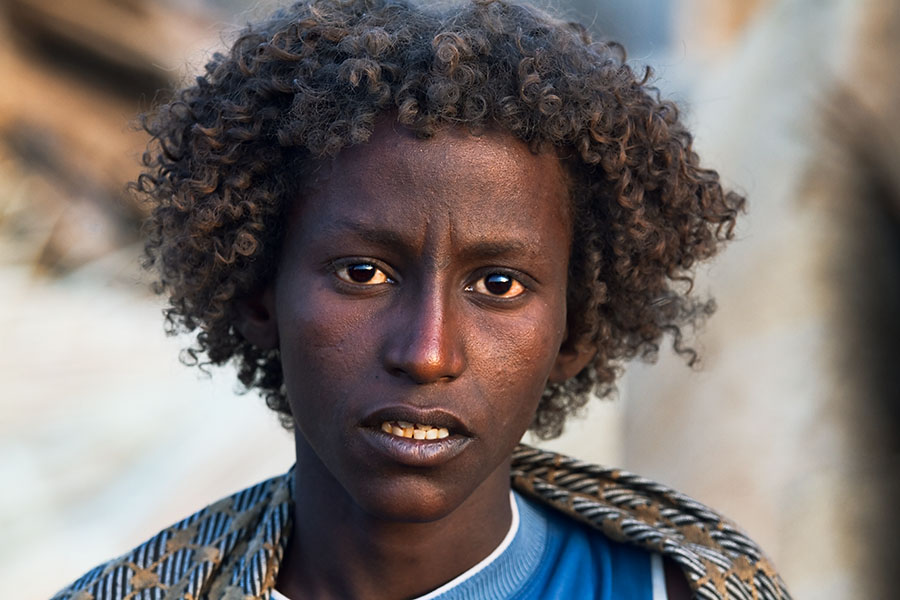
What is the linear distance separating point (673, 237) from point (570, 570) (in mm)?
653

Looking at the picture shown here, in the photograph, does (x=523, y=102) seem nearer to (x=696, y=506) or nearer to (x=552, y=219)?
(x=552, y=219)

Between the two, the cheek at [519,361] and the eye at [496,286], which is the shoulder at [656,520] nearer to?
the cheek at [519,361]

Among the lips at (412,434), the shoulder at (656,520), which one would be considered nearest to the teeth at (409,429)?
the lips at (412,434)

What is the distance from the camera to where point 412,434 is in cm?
173

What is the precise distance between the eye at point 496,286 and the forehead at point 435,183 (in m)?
0.08

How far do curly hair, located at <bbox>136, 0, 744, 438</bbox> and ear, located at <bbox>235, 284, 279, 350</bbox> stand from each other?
0.03m

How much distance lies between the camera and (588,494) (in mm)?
2223

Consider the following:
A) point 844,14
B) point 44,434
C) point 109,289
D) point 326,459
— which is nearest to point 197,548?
point 326,459

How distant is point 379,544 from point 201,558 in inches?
14.1

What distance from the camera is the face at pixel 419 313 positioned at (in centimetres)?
173

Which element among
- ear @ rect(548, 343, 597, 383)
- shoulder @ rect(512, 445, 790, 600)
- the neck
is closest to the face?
the neck

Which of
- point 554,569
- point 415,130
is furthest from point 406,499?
point 415,130

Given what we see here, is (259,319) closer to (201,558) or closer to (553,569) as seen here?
(201,558)

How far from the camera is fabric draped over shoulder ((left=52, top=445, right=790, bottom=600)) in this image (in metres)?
2.01
